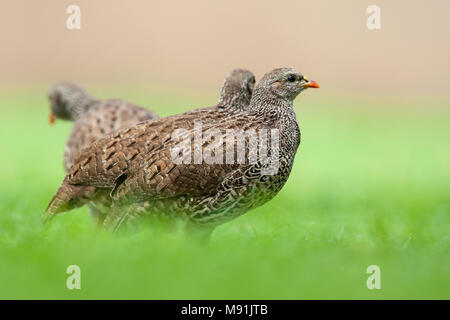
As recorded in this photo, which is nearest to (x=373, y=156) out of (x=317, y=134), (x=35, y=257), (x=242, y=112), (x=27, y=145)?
(x=317, y=134)

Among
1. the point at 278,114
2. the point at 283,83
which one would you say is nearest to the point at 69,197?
the point at 278,114

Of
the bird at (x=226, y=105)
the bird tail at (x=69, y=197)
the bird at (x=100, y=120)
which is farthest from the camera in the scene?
the bird at (x=100, y=120)

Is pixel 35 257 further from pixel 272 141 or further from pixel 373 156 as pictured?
pixel 373 156

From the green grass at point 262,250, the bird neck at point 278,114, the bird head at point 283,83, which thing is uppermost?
the bird head at point 283,83

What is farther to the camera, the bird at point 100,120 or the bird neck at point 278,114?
the bird at point 100,120

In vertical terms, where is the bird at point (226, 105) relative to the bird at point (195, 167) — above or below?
above

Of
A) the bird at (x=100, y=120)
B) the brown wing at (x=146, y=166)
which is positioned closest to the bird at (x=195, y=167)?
the brown wing at (x=146, y=166)

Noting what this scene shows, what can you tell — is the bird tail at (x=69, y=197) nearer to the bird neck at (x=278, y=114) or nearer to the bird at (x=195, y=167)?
the bird at (x=195, y=167)

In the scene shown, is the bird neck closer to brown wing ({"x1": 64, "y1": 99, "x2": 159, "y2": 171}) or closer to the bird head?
the bird head
